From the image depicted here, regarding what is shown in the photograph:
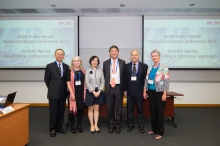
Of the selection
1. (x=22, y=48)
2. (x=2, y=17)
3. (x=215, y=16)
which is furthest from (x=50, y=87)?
(x=215, y=16)

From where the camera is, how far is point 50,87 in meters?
2.60

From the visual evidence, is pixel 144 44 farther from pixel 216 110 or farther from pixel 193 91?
pixel 216 110

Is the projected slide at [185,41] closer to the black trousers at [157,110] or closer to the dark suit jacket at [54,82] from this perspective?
the black trousers at [157,110]

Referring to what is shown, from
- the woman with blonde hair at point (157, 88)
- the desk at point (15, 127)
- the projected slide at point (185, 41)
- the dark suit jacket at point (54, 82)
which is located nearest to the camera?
the desk at point (15, 127)

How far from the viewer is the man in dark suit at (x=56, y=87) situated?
2.60 meters

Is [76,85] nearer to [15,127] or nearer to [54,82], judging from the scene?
[54,82]

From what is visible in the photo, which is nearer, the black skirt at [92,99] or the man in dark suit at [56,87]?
the man in dark suit at [56,87]

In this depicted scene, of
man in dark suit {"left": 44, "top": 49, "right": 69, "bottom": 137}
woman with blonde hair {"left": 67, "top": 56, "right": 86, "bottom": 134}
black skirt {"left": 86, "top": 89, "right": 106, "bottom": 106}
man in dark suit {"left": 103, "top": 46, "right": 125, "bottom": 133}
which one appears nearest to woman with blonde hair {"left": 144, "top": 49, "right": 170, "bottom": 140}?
man in dark suit {"left": 103, "top": 46, "right": 125, "bottom": 133}

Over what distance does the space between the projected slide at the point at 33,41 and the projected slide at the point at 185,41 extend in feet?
7.74

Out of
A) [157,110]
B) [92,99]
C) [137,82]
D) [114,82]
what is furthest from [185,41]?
[92,99]

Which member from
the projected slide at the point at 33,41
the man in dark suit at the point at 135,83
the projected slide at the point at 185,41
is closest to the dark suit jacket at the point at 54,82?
the man in dark suit at the point at 135,83

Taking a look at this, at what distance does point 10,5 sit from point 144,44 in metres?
3.83

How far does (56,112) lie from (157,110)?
5.74ft

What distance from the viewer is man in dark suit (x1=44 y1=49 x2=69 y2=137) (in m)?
2.60
